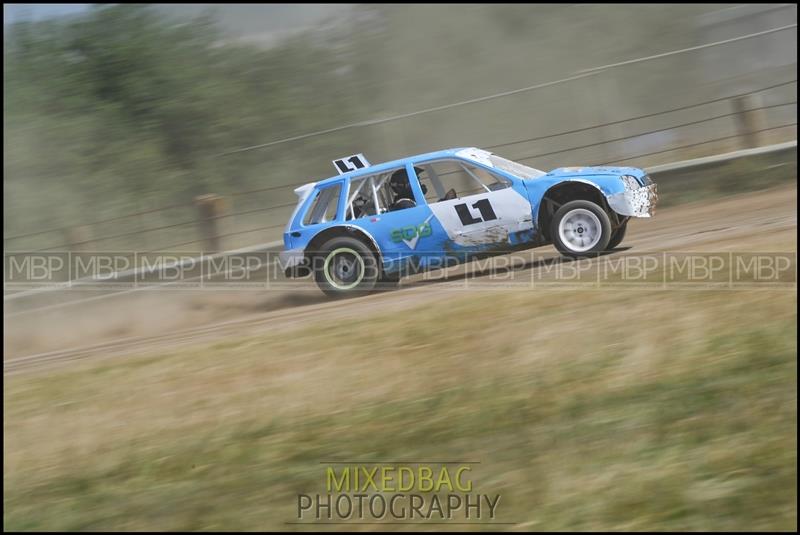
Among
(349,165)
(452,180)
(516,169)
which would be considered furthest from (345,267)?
(516,169)

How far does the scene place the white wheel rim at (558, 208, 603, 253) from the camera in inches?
356

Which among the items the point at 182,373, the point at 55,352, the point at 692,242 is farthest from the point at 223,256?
the point at 692,242

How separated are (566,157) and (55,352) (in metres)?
7.24

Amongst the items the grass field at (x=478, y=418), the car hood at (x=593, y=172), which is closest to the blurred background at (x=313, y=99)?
the car hood at (x=593, y=172)

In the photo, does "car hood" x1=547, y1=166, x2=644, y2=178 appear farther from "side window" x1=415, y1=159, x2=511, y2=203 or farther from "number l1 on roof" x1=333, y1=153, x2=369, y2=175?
"number l1 on roof" x1=333, y1=153, x2=369, y2=175

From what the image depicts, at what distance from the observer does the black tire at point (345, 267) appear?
32.2 ft

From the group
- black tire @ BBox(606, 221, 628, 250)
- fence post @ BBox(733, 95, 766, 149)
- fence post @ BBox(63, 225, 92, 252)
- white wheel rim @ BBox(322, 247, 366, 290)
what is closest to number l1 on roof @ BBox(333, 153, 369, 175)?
white wheel rim @ BBox(322, 247, 366, 290)

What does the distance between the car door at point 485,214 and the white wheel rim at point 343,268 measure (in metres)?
1.00

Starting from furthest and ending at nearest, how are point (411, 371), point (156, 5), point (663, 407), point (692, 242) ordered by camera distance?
point (156, 5) < point (692, 242) < point (411, 371) < point (663, 407)

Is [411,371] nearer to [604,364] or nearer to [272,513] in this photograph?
[604,364]

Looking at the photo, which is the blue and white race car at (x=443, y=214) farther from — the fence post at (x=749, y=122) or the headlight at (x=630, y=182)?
the fence post at (x=749, y=122)

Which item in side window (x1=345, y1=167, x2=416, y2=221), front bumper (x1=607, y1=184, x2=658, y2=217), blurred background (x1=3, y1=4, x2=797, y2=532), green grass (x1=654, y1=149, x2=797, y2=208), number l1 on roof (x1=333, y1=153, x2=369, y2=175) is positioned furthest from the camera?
green grass (x1=654, y1=149, x2=797, y2=208)

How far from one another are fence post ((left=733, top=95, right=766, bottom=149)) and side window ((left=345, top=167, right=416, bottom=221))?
5.36 meters

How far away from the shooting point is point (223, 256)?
42.6 feet
